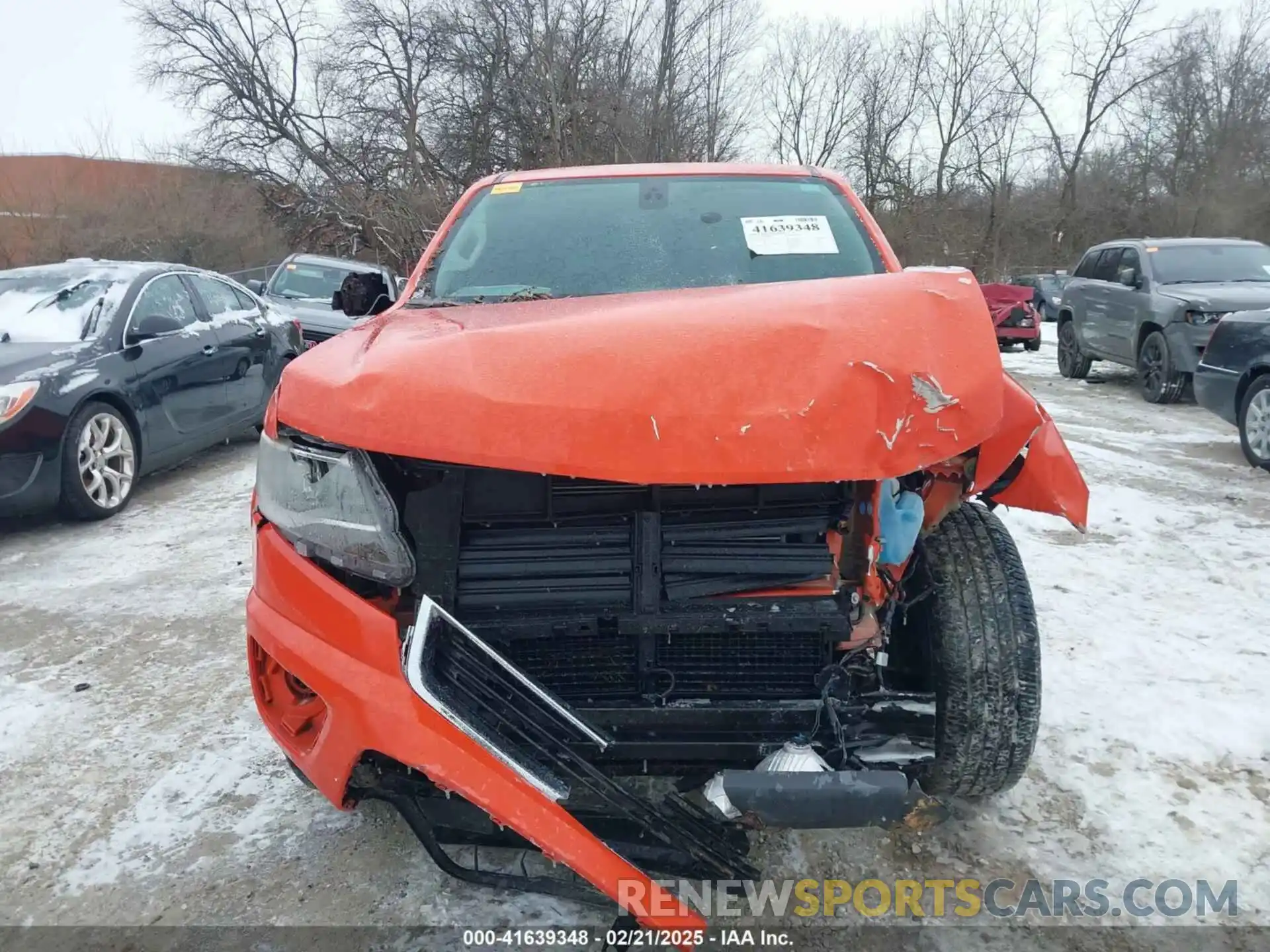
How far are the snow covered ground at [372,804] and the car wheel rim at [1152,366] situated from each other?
16.9 feet

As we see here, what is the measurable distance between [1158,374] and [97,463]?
995 cm

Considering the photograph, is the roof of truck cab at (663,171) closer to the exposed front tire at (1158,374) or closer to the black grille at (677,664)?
the black grille at (677,664)

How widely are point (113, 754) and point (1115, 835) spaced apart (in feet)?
10.3

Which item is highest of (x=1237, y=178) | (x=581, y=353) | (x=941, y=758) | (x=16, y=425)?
(x=1237, y=178)

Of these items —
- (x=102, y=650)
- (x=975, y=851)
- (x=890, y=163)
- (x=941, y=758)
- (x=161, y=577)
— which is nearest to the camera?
(x=941, y=758)

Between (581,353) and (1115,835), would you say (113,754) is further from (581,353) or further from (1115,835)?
(1115,835)

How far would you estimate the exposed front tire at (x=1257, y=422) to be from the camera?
6387mm

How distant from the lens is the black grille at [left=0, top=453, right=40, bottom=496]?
4691mm

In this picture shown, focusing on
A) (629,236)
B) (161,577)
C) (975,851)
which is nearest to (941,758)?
(975,851)

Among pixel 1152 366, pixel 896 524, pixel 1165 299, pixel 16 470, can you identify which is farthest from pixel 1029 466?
pixel 1152 366

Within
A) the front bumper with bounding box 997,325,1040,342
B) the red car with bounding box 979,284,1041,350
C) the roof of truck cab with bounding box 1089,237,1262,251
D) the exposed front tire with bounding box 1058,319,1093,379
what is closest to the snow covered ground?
the roof of truck cab with bounding box 1089,237,1262,251

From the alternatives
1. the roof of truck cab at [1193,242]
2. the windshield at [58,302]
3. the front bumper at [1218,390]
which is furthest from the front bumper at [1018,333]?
the windshield at [58,302]

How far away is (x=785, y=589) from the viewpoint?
6.54ft

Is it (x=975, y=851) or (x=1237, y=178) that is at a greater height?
(x=1237, y=178)
